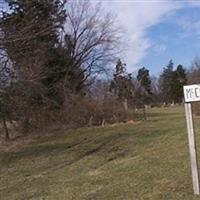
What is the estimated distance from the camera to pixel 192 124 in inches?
329

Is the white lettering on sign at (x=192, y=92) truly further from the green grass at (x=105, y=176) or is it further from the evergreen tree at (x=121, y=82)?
the evergreen tree at (x=121, y=82)

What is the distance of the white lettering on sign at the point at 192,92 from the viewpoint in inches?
316

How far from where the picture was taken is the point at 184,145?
628 inches

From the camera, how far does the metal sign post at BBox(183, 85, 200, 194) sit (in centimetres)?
805

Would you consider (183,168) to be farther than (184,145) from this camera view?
No

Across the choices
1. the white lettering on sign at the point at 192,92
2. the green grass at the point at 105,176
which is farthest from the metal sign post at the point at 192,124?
the green grass at the point at 105,176

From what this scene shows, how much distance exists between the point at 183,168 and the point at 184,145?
15.4 ft

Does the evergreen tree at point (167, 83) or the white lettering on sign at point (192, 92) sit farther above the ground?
the evergreen tree at point (167, 83)

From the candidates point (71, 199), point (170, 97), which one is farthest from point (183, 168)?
point (170, 97)

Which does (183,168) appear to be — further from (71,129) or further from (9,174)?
(71,129)

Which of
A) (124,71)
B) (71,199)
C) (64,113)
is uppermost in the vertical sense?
(124,71)

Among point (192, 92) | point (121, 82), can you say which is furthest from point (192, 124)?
point (121, 82)

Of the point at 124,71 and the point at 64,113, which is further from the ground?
the point at 124,71

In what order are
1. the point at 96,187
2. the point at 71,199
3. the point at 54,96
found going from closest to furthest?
the point at 71,199 → the point at 96,187 → the point at 54,96
